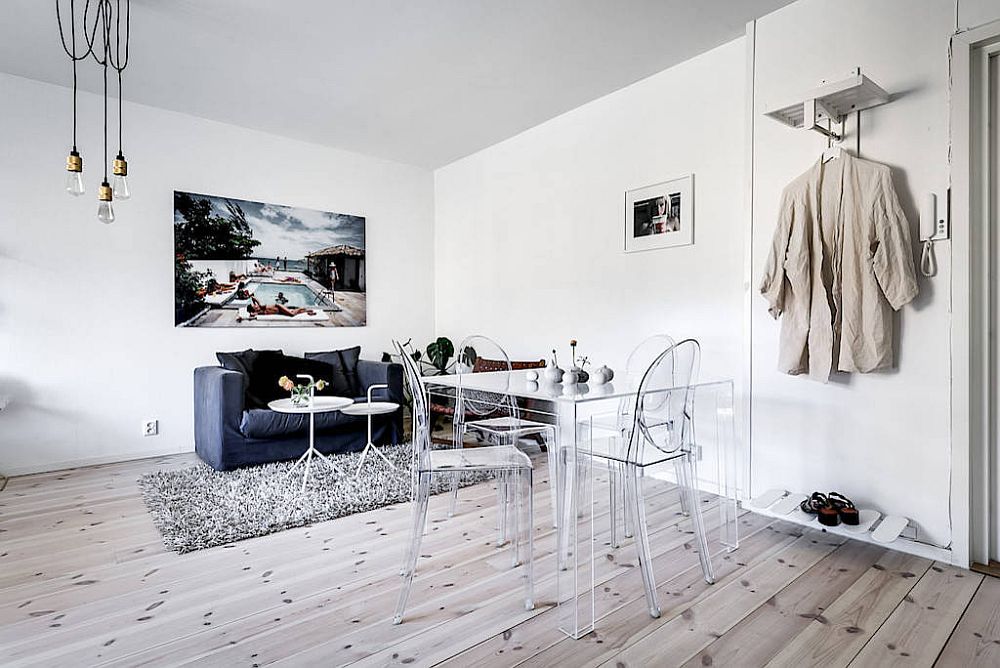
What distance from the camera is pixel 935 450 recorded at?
7.63ft

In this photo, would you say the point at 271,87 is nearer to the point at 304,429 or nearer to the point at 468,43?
the point at 468,43

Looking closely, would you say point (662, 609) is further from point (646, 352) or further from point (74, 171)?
point (74, 171)

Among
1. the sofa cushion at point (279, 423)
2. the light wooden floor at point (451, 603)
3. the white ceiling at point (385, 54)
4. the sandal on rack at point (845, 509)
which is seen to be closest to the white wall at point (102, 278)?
the white ceiling at point (385, 54)

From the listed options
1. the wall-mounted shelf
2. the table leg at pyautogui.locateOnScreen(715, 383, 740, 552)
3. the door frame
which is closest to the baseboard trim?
the table leg at pyautogui.locateOnScreen(715, 383, 740, 552)

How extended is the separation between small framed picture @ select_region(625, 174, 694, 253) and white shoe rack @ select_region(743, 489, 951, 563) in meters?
1.59

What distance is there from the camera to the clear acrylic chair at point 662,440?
195cm

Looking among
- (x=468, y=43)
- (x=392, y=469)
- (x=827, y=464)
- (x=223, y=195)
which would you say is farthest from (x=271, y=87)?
(x=827, y=464)

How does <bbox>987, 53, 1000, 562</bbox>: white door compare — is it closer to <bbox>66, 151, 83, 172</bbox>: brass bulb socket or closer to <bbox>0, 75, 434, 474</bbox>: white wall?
<bbox>66, 151, 83, 172</bbox>: brass bulb socket

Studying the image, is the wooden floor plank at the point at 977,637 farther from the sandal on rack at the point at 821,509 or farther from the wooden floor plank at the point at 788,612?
the sandal on rack at the point at 821,509

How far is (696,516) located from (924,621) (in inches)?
30.5

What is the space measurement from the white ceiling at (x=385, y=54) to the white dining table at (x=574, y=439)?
198 centimetres

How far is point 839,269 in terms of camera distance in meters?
2.52

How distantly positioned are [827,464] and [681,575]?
1.07 m

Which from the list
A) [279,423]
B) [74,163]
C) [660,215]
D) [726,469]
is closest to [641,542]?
[726,469]
